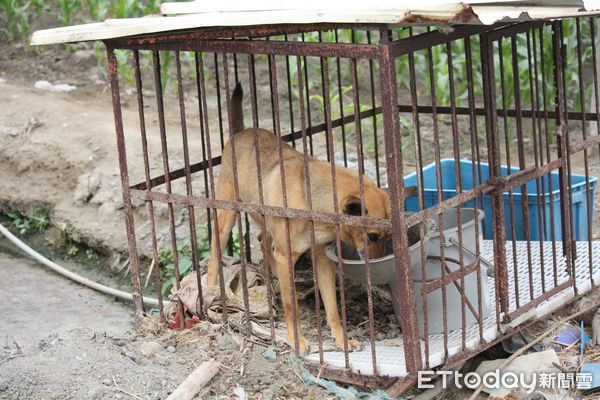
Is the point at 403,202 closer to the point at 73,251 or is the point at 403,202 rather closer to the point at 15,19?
the point at 73,251

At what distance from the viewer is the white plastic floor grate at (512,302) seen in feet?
17.9

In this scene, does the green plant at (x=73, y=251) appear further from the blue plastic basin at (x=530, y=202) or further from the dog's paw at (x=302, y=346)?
the dog's paw at (x=302, y=346)

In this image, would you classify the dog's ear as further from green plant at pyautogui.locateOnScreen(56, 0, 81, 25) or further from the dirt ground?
green plant at pyautogui.locateOnScreen(56, 0, 81, 25)

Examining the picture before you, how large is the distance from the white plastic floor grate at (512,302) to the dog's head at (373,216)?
58cm

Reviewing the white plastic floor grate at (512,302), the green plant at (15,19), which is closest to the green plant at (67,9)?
the green plant at (15,19)

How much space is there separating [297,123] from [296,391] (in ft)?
20.5

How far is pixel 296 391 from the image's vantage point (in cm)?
548

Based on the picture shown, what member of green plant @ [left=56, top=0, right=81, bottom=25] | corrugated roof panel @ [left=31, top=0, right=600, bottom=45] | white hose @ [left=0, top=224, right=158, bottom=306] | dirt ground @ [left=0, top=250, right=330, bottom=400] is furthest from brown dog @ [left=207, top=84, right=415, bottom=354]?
green plant @ [left=56, top=0, right=81, bottom=25]

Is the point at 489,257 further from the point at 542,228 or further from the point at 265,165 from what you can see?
the point at 265,165

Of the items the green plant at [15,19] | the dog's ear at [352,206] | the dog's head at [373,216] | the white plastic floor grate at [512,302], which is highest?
the green plant at [15,19]

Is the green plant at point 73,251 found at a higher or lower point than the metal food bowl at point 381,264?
lower

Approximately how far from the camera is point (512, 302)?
6121 mm

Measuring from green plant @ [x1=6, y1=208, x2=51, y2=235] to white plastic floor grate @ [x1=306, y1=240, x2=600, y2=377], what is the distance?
461 centimetres

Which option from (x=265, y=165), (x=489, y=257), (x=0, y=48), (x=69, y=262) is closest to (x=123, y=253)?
(x=69, y=262)
